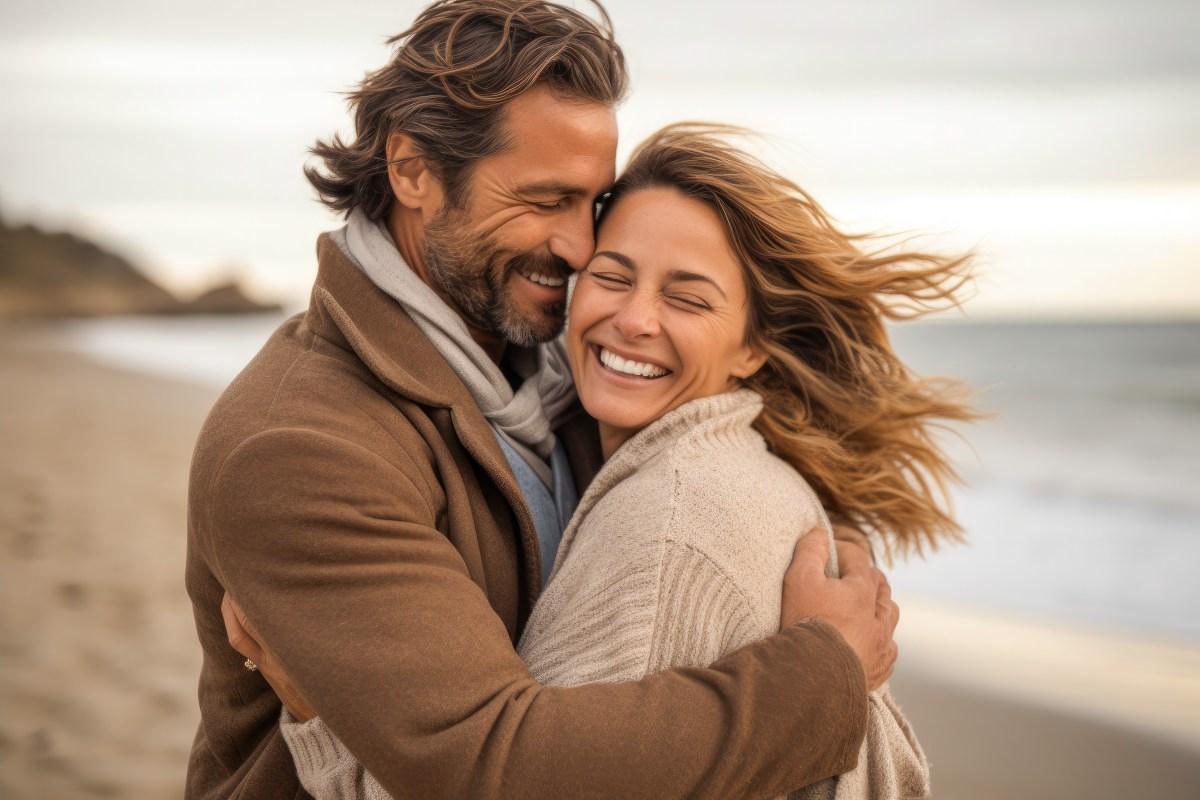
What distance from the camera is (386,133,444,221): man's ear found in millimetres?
2705

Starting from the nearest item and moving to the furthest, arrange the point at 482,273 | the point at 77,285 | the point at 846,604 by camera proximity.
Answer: the point at 846,604, the point at 482,273, the point at 77,285

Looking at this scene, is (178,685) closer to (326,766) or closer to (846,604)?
(326,766)

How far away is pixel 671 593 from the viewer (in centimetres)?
202

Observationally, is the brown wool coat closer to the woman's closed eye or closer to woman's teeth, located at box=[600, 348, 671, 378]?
woman's teeth, located at box=[600, 348, 671, 378]

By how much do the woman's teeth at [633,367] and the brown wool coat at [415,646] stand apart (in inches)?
18.2

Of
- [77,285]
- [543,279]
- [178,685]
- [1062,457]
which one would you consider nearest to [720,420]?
[543,279]

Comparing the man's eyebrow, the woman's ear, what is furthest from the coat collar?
the woman's ear

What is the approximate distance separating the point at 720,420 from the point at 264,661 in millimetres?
1083

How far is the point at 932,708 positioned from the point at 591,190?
3.55 meters

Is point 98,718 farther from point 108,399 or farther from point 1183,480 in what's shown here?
point 1183,480

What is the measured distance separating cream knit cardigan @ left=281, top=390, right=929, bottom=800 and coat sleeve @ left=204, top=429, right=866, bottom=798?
3.5 inches

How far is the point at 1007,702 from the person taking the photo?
5.19 metres

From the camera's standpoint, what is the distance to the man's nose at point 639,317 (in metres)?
2.47

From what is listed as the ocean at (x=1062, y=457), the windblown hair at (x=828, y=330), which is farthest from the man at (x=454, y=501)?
the ocean at (x=1062, y=457)
